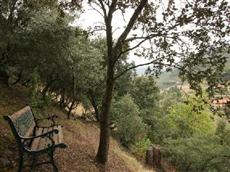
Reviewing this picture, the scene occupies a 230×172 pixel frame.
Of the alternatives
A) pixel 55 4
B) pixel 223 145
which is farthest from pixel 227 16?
pixel 223 145

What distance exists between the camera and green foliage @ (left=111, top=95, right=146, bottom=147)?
30.8m

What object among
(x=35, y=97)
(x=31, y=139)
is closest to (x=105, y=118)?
(x=31, y=139)

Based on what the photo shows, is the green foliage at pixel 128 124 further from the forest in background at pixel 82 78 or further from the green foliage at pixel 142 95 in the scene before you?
the green foliage at pixel 142 95

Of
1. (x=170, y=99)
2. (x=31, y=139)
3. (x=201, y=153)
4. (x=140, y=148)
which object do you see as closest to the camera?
(x=31, y=139)

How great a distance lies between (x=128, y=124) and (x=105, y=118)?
1833 cm

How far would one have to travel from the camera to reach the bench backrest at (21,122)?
765 centimetres

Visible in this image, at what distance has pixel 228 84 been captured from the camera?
34.2 ft

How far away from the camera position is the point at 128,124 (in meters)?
30.9

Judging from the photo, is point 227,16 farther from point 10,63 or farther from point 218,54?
point 10,63

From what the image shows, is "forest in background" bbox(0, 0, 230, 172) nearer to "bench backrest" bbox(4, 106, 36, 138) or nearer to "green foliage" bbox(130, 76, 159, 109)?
"green foliage" bbox(130, 76, 159, 109)

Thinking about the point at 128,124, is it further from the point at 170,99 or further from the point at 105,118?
the point at 170,99

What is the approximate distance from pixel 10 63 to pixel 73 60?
3512 millimetres

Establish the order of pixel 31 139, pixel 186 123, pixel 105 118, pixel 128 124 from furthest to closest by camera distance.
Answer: pixel 186 123, pixel 128 124, pixel 105 118, pixel 31 139

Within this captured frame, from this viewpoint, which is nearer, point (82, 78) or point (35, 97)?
point (35, 97)
